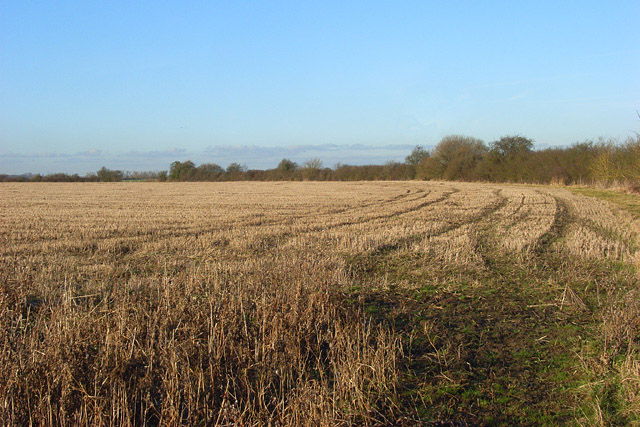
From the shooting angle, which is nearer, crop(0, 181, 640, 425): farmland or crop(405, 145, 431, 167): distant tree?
crop(0, 181, 640, 425): farmland

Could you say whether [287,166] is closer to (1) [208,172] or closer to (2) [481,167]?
(1) [208,172]

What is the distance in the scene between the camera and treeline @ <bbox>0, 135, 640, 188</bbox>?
117 ft

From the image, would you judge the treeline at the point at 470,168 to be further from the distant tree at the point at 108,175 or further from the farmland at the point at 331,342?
the farmland at the point at 331,342

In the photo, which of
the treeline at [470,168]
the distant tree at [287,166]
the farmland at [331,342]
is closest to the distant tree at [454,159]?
the treeline at [470,168]

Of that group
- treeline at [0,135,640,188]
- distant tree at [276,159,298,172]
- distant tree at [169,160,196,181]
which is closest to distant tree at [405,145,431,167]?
treeline at [0,135,640,188]

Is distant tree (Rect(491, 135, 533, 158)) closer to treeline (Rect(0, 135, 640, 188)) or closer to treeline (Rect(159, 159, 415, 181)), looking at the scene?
treeline (Rect(0, 135, 640, 188))

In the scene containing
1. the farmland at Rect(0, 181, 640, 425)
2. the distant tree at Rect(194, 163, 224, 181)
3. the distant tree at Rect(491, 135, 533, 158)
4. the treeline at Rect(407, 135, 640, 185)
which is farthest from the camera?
the distant tree at Rect(194, 163, 224, 181)

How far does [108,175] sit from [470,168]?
68.8 metres

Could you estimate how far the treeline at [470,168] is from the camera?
117 ft

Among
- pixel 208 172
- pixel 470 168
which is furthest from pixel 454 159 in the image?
pixel 208 172

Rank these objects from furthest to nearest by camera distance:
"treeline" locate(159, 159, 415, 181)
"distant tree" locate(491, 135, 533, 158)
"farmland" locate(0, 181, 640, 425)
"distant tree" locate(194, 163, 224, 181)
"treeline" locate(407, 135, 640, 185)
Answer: "distant tree" locate(194, 163, 224, 181)
"treeline" locate(159, 159, 415, 181)
"distant tree" locate(491, 135, 533, 158)
"treeline" locate(407, 135, 640, 185)
"farmland" locate(0, 181, 640, 425)

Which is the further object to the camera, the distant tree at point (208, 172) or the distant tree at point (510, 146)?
the distant tree at point (208, 172)

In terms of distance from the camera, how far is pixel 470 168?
5875 cm

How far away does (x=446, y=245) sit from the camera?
10.3 m
